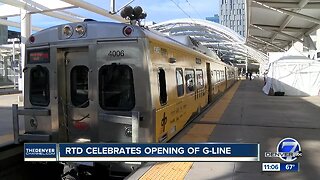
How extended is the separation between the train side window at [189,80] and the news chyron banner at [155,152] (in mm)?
5571

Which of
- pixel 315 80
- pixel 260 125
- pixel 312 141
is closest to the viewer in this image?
pixel 312 141

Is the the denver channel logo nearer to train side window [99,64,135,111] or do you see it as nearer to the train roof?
train side window [99,64,135,111]

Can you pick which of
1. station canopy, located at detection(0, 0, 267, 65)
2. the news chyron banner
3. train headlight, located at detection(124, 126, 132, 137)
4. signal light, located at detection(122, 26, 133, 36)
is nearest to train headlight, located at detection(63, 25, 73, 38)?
signal light, located at detection(122, 26, 133, 36)

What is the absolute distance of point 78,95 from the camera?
20.4 ft

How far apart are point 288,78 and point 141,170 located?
19.2 metres

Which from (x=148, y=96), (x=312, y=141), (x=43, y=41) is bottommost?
(x=312, y=141)

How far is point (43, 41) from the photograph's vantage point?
6.23 m

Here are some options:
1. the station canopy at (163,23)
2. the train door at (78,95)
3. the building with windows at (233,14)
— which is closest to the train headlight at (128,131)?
the train door at (78,95)

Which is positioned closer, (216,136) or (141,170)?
(141,170)

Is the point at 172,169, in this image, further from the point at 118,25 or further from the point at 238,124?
the point at 238,124

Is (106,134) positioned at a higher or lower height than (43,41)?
lower

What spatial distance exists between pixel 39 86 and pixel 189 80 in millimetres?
4044

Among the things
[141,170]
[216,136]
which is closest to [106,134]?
[141,170]

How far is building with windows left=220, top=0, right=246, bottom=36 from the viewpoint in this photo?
119ft
